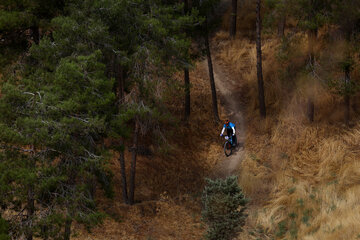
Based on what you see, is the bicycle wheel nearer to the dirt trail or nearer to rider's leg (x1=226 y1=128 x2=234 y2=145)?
the dirt trail

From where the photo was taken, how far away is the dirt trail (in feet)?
71.8

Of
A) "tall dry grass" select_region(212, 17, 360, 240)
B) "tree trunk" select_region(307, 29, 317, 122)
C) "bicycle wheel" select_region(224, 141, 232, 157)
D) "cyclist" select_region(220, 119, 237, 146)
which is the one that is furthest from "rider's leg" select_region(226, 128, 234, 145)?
"tree trunk" select_region(307, 29, 317, 122)

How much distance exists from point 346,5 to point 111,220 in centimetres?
1372

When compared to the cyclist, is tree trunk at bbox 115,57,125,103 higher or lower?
higher

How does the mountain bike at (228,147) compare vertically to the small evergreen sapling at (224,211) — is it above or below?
below

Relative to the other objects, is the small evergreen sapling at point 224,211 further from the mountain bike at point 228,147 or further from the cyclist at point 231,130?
the mountain bike at point 228,147

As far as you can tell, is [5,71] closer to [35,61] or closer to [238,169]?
[35,61]

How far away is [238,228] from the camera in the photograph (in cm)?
1528

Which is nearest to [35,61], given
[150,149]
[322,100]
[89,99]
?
[89,99]

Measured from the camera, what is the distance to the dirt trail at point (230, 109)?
21.9 m

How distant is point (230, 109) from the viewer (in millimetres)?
25766

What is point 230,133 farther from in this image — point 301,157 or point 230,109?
point 230,109

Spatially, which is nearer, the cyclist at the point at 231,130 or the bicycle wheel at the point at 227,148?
the cyclist at the point at 231,130

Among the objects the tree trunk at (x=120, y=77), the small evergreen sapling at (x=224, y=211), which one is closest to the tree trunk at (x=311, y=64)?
the small evergreen sapling at (x=224, y=211)
